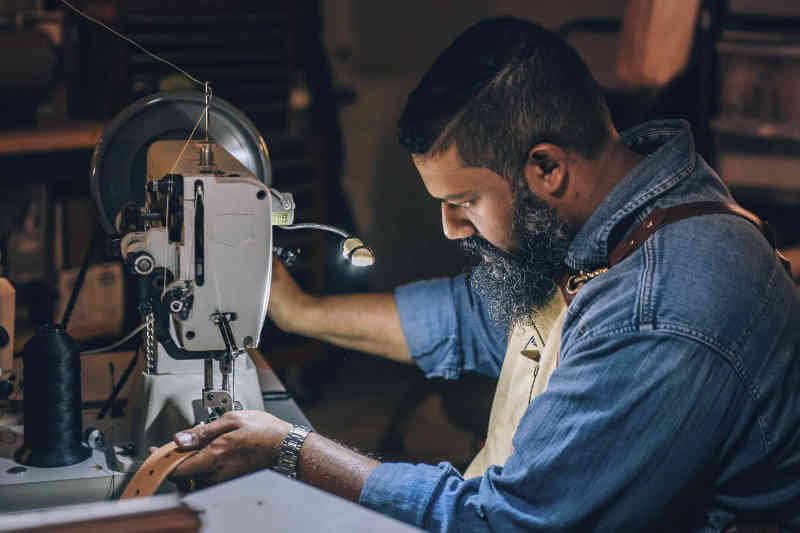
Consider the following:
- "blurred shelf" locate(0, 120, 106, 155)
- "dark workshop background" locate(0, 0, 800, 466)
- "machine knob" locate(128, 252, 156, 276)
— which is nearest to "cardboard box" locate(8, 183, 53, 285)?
"dark workshop background" locate(0, 0, 800, 466)

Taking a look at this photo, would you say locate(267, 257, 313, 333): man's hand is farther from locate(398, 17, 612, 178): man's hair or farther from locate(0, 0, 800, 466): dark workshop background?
locate(0, 0, 800, 466): dark workshop background

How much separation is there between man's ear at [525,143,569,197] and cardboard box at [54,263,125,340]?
215 centimetres

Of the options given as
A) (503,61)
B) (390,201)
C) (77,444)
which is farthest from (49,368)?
(390,201)

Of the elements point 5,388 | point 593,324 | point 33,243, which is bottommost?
point 33,243

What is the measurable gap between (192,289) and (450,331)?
683mm

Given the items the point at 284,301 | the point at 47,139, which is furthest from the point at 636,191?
the point at 47,139

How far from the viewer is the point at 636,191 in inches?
58.7

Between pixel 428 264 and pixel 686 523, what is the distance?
138 inches

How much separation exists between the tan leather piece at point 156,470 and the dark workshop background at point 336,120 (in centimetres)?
142

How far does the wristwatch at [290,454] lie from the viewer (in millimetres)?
1408

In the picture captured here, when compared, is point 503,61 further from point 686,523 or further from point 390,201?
point 390,201

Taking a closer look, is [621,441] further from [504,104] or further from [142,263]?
[142,263]

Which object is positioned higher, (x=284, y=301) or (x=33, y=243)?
(x=284, y=301)

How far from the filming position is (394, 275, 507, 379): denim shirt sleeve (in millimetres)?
1985
